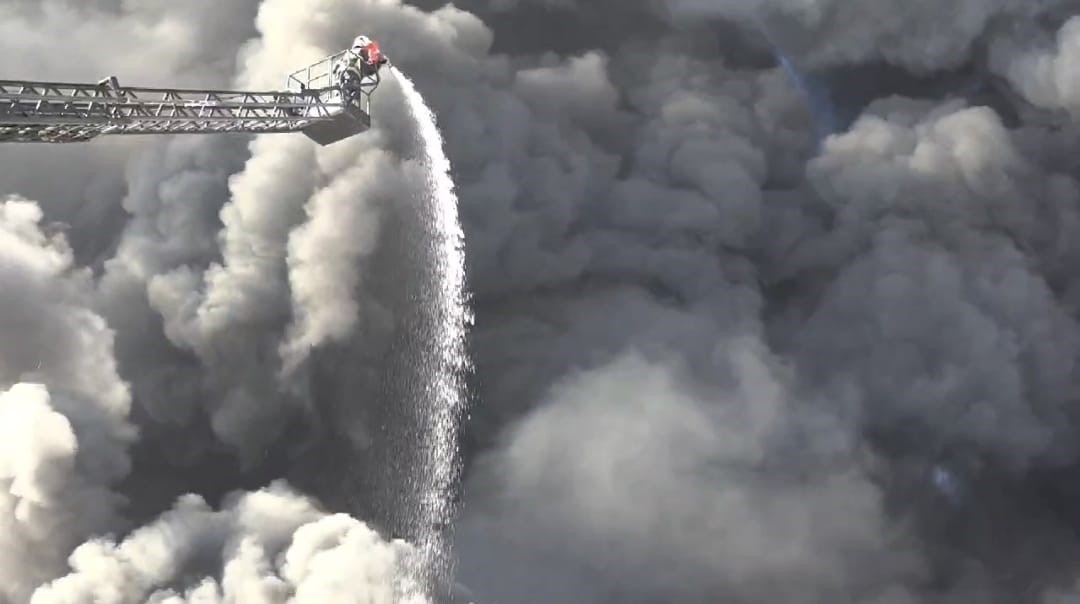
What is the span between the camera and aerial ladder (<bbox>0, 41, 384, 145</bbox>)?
187 ft

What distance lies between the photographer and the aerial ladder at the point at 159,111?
187 ft

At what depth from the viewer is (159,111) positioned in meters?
63.2

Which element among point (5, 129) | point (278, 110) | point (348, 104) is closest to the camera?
point (5, 129)

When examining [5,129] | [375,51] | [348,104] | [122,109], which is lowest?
[5,129]

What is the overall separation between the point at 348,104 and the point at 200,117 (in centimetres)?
871

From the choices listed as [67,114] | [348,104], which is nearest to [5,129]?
[67,114]

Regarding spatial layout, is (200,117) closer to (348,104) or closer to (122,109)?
(122,109)

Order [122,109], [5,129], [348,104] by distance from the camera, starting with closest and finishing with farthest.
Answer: [5,129]
[122,109]
[348,104]

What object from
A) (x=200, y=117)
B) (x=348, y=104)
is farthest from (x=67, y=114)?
(x=348, y=104)

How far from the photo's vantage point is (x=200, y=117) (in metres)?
65.6

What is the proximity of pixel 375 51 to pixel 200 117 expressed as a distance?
1250cm

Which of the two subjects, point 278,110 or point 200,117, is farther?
point 278,110

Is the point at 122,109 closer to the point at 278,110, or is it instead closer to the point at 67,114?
the point at 67,114

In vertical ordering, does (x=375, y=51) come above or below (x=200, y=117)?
above
